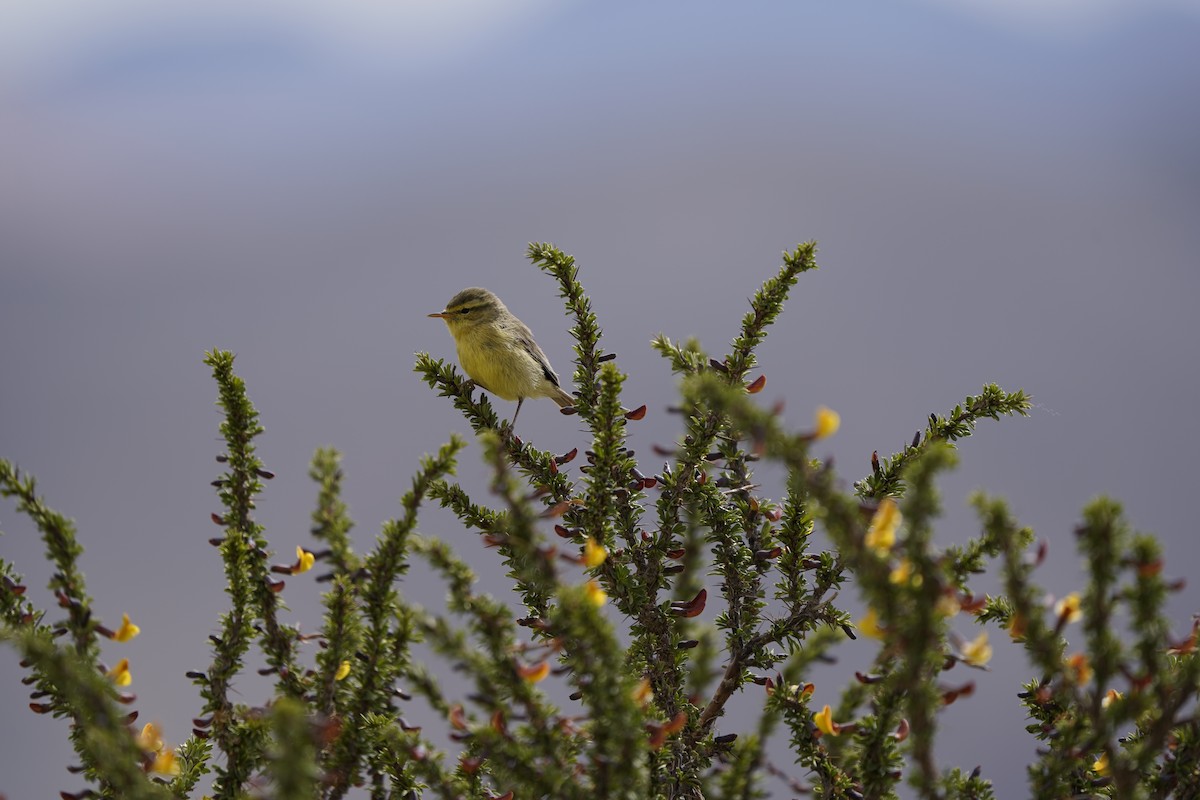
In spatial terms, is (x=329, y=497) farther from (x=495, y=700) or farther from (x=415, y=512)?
(x=495, y=700)

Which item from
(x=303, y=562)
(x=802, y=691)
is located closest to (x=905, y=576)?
(x=802, y=691)

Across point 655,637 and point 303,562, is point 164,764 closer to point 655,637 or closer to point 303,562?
point 303,562

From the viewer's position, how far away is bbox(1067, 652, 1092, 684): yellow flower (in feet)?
6.35

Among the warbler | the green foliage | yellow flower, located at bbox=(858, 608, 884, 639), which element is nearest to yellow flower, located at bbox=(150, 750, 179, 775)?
the green foliage

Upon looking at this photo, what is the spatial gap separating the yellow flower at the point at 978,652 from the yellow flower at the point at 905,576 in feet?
1.29

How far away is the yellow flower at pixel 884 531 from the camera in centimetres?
197

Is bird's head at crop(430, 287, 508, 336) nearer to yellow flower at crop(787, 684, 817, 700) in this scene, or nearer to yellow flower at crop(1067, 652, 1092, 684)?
yellow flower at crop(787, 684, 817, 700)

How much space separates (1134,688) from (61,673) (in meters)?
1.86

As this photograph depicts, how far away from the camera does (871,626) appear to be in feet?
6.65

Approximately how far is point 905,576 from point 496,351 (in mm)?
4400

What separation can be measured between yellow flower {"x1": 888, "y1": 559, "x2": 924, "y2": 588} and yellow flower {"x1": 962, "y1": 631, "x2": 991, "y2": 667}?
1.29ft

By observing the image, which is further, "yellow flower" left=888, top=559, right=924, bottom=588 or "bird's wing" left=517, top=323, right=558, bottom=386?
"bird's wing" left=517, top=323, right=558, bottom=386

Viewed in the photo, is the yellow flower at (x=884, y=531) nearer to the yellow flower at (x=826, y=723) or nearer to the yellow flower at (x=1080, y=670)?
the yellow flower at (x=1080, y=670)

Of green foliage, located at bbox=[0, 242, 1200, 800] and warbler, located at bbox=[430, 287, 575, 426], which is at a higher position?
warbler, located at bbox=[430, 287, 575, 426]
